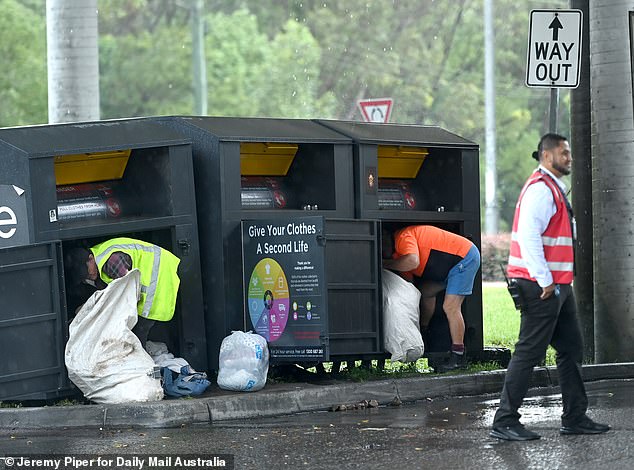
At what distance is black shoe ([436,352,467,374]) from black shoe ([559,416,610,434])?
2.75 m

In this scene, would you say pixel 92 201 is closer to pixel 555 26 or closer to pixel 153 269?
pixel 153 269

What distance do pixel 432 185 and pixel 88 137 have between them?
326 centimetres

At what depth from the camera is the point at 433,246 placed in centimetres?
1103

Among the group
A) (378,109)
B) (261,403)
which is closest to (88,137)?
(261,403)

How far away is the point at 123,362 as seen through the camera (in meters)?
A: 9.56

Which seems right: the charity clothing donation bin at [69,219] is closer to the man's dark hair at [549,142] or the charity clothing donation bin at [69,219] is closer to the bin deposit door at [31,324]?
the bin deposit door at [31,324]

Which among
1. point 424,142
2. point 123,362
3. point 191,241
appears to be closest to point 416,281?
point 424,142

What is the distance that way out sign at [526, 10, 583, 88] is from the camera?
11.8 m

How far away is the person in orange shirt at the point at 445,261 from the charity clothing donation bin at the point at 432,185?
206 mm

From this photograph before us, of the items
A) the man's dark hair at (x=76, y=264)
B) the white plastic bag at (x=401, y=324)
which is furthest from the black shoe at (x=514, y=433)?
the man's dark hair at (x=76, y=264)

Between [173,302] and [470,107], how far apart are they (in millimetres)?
41423

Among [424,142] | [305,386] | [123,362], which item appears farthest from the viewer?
[424,142]

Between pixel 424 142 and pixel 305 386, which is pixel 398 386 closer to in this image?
pixel 305 386

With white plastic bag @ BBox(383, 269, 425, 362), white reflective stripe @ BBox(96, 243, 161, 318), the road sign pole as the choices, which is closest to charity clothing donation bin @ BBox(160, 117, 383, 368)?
white plastic bag @ BBox(383, 269, 425, 362)
